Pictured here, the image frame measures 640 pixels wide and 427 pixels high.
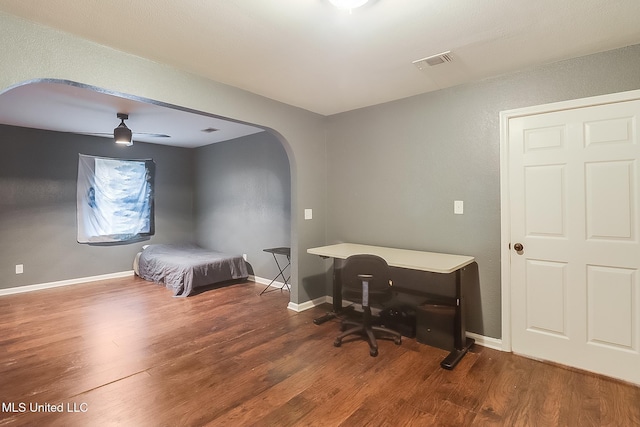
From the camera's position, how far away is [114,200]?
5305 millimetres

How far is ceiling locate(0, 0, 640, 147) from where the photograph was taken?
176cm

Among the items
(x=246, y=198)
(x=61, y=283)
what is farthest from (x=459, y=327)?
(x=61, y=283)

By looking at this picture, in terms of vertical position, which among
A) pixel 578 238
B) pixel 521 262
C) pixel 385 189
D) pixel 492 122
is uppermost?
pixel 492 122

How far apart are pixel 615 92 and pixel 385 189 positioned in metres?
1.95

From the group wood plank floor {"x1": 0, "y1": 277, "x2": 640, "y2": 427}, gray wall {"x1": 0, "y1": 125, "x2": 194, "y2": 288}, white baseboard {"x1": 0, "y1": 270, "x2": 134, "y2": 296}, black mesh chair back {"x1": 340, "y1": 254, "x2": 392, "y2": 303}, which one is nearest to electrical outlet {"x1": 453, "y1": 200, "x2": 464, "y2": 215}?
black mesh chair back {"x1": 340, "y1": 254, "x2": 392, "y2": 303}

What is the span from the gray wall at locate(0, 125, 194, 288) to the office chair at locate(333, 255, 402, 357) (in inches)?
183

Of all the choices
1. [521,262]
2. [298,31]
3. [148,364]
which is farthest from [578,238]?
[148,364]

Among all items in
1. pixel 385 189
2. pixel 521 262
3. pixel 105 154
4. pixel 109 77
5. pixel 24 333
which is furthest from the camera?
pixel 105 154

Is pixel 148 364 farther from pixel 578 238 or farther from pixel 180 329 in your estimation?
pixel 578 238

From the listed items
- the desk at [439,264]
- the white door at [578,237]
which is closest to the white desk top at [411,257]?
the desk at [439,264]

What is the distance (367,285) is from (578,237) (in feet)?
5.43

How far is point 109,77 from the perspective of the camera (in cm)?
217

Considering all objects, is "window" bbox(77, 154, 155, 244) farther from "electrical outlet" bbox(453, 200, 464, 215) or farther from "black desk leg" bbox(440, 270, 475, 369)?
"black desk leg" bbox(440, 270, 475, 369)

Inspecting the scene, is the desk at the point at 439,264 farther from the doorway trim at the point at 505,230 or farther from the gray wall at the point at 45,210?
the gray wall at the point at 45,210
